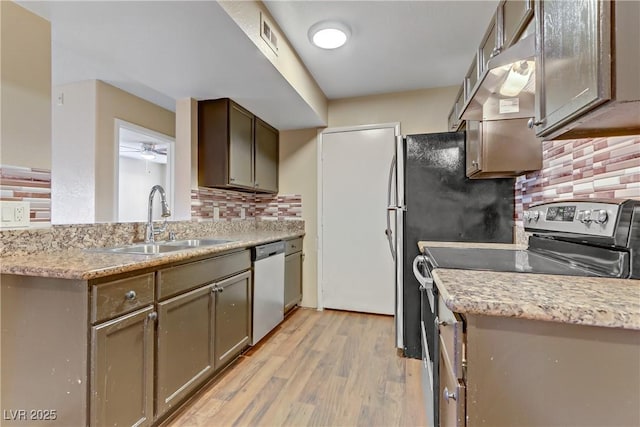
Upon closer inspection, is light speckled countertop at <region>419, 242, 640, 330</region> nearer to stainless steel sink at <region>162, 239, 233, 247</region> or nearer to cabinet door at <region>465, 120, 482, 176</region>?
cabinet door at <region>465, 120, 482, 176</region>

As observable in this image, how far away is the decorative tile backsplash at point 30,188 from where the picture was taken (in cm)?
131

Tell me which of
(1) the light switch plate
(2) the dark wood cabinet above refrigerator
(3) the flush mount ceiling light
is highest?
(3) the flush mount ceiling light

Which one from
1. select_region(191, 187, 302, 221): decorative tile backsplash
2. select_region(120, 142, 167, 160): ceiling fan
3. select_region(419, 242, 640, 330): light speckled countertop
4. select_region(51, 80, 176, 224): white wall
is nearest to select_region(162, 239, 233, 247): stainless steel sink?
select_region(191, 187, 302, 221): decorative tile backsplash

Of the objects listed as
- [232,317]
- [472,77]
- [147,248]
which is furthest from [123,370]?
[472,77]

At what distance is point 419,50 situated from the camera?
90.4 inches

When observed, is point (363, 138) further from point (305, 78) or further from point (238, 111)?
point (238, 111)

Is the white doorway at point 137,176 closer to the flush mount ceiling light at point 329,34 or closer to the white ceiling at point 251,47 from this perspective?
the white ceiling at point 251,47

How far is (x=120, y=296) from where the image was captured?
1.19 metres

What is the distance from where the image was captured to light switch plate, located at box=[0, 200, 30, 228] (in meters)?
1.28

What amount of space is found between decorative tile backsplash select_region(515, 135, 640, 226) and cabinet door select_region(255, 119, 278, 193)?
2.26 metres

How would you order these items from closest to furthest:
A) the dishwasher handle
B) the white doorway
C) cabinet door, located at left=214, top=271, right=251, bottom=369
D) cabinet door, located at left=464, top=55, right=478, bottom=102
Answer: cabinet door, located at left=214, top=271, right=251, bottom=369
cabinet door, located at left=464, top=55, right=478, bottom=102
the dishwasher handle
the white doorway

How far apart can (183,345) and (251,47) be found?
1.68 metres

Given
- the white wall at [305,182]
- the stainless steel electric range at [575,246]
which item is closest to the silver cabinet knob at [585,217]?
the stainless steel electric range at [575,246]

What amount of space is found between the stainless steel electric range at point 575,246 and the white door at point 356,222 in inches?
64.5
